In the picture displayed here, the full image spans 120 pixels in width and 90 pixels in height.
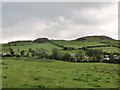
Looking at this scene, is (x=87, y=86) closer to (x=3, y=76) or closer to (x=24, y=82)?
(x=24, y=82)

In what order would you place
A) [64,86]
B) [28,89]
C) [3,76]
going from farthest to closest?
[3,76], [64,86], [28,89]

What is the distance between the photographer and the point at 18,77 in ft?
98.1

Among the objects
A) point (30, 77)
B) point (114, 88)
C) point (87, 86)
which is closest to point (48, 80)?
point (30, 77)

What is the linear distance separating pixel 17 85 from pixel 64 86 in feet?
14.9

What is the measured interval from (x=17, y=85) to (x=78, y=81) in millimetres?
7898

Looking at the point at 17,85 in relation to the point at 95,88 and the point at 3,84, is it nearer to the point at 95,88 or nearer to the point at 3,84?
the point at 3,84

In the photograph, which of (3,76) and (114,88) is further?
(3,76)

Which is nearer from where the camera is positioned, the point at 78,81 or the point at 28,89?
the point at 28,89

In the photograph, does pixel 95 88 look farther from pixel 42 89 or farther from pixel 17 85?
pixel 17 85

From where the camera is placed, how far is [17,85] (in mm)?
25656

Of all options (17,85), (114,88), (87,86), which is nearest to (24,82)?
(17,85)

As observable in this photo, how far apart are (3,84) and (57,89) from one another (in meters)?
5.09

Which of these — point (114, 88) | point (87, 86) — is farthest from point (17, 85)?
point (114, 88)

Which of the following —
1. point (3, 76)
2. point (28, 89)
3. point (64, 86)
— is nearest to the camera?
point (28, 89)
